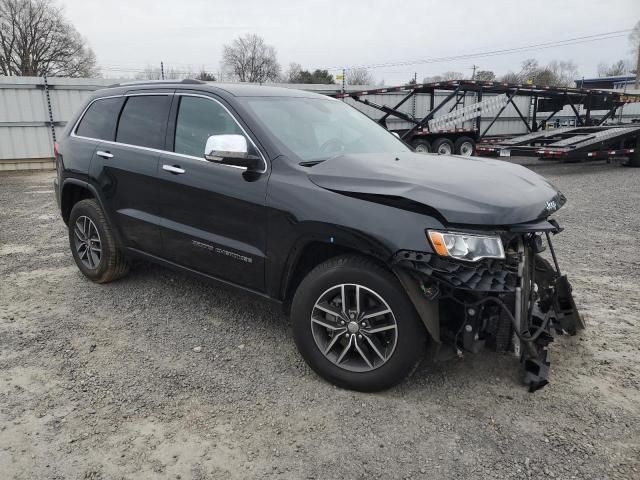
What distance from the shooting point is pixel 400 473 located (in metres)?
2.28

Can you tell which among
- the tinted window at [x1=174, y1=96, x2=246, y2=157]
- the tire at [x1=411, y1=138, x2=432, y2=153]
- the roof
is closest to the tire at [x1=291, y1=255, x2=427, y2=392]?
the tinted window at [x1=174, y1=96, x2=246, y2=157]

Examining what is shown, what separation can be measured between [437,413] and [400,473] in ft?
1.71

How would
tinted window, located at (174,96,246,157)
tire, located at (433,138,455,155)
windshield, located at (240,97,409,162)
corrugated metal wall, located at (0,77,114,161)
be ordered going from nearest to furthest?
windshield, located at (240,97,409,162) → tinted window, located at (174,96,246,157) → corrugated metal wall, located at (0,77,114,161) → tire, located at (433,138,455,155)

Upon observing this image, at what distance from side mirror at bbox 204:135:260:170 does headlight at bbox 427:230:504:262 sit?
1.26m

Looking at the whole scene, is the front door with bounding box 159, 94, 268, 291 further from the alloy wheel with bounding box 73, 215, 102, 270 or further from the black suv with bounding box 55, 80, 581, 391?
the alloy wheel with bounding box 73, 215, 102, 270

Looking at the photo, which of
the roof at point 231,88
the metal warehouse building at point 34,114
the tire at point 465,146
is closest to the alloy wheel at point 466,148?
the tire at point 465,146

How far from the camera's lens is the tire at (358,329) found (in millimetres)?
2646

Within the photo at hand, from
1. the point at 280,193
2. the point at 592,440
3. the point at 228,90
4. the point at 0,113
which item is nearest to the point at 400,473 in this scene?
the point at 592,440

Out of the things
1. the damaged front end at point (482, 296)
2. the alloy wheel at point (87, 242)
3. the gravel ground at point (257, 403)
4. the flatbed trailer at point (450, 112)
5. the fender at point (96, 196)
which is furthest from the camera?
the flatbed trailer at point (450, 112)

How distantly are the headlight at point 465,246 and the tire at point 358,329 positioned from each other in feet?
1.11

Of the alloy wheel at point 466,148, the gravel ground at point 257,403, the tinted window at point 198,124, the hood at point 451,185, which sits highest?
the tinted window at point 198,124

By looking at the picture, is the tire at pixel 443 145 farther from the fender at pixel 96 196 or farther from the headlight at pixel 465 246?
the headlight at pixel 465 246

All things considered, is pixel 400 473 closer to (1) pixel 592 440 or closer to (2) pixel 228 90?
(1) pixel 592 440

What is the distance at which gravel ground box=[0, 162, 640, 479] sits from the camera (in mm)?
2338
